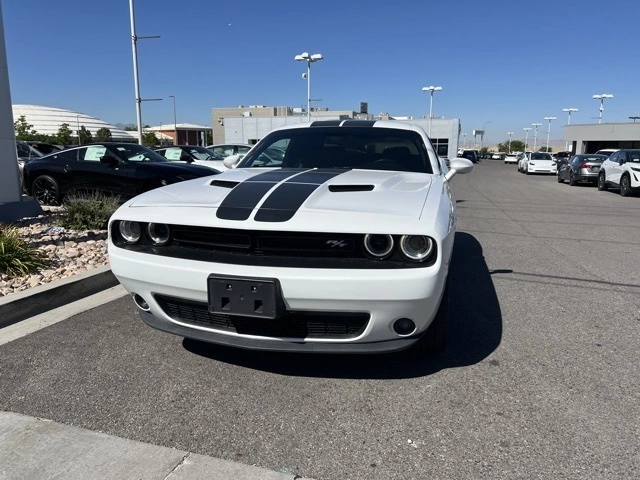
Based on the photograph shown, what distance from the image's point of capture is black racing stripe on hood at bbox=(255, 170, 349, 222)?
261 centimetres

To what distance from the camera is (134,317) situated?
3961 millimetres

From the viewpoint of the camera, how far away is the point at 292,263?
257 cm

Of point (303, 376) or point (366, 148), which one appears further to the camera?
point (366, 148)

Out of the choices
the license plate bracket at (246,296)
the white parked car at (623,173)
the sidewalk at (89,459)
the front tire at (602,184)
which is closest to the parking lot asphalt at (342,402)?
the sidewalk at (89,459)

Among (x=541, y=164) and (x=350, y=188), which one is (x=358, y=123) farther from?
(x=541, y=164)

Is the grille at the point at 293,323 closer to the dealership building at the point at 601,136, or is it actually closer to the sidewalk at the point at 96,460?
the sidewalk at the point at 96,460

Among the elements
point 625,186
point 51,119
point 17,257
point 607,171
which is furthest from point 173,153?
point 51,119

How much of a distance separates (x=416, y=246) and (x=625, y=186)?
15.9m

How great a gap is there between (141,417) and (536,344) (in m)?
2.66

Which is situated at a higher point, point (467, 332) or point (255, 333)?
point (255, 333)

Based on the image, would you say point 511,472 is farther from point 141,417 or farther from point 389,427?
point 141,417

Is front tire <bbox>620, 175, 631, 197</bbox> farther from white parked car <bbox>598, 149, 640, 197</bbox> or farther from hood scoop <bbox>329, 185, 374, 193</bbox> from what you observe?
hood scoop <bbox>329, 185, 374, 193</bbox>

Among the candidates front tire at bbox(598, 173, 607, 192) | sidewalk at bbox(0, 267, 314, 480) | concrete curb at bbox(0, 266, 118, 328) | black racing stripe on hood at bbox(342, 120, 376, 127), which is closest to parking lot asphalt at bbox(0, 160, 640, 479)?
sidewalk at bbox(0, 267, 314, 480)

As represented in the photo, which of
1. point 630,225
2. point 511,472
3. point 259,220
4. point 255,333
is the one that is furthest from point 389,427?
point 630,225
